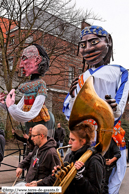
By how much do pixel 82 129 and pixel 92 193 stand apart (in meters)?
0.52

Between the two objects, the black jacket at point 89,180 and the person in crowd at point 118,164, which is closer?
the black jacket at point 89,180

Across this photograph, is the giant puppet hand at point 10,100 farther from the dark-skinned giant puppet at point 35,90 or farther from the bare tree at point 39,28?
the bare tree at point 39,28

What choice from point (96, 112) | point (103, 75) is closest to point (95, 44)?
point (103, 75)

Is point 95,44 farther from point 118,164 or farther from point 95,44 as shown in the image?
point 118,164

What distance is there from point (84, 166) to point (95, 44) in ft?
4.79

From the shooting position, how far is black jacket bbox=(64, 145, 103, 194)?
1.65 meters

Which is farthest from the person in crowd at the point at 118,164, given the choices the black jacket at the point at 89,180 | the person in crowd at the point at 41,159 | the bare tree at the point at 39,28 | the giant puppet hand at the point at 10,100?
the bare tree at the point at 39,28

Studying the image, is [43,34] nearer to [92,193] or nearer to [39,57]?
[39,57]

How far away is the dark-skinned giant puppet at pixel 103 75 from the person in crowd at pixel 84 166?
55 cm

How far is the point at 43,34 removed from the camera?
11.0 meters

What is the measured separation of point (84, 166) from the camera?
5.70 ft

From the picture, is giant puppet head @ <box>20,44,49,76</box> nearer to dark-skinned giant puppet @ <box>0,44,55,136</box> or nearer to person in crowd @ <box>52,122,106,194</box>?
dark-skinned giant puppet @ <box>0,44,55,136</box>

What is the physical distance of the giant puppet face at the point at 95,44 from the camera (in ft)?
8.46

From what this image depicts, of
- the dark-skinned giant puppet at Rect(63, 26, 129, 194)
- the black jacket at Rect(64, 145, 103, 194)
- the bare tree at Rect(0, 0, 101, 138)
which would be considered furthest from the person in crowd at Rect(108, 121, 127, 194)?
the bare tree at Rect(0, 0, 101, 138)
